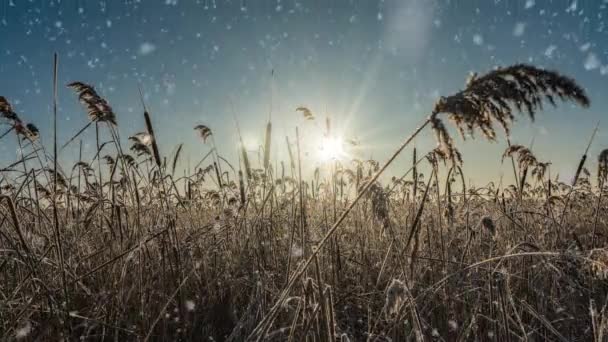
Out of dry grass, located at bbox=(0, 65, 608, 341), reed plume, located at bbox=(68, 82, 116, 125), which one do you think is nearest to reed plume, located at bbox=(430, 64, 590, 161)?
dry grass, located at bbox=(0, 65, 608, 341)

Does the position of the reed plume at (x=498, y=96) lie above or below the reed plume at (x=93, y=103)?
below

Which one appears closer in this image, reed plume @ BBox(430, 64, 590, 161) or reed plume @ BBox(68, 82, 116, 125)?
reed plume @ BBox(430, 64, 590, 161)

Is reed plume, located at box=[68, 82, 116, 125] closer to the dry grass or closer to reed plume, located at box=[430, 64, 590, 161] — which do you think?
the dry grass

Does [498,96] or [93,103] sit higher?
[93,103]

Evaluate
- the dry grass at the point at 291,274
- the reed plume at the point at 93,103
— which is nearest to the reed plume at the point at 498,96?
the dry grass at the point at 291,274

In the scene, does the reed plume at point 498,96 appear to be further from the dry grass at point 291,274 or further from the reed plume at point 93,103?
the reed plume at point 93,103

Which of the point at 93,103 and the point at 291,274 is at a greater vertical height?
the point at 93,103

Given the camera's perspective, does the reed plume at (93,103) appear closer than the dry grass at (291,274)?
No

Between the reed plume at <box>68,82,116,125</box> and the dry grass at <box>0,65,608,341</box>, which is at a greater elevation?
the reed plume at <box>68,82,116,125</box>

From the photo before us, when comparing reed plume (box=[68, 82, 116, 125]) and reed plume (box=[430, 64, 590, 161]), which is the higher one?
reed plume (box=[68, 82, 116, 125])

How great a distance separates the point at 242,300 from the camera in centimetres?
330

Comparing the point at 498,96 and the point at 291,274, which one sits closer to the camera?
the point at 498,96

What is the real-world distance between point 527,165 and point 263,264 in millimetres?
2508

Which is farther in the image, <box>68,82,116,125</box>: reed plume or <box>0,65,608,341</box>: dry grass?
<box>68,82,116,125</box>: reed plume
